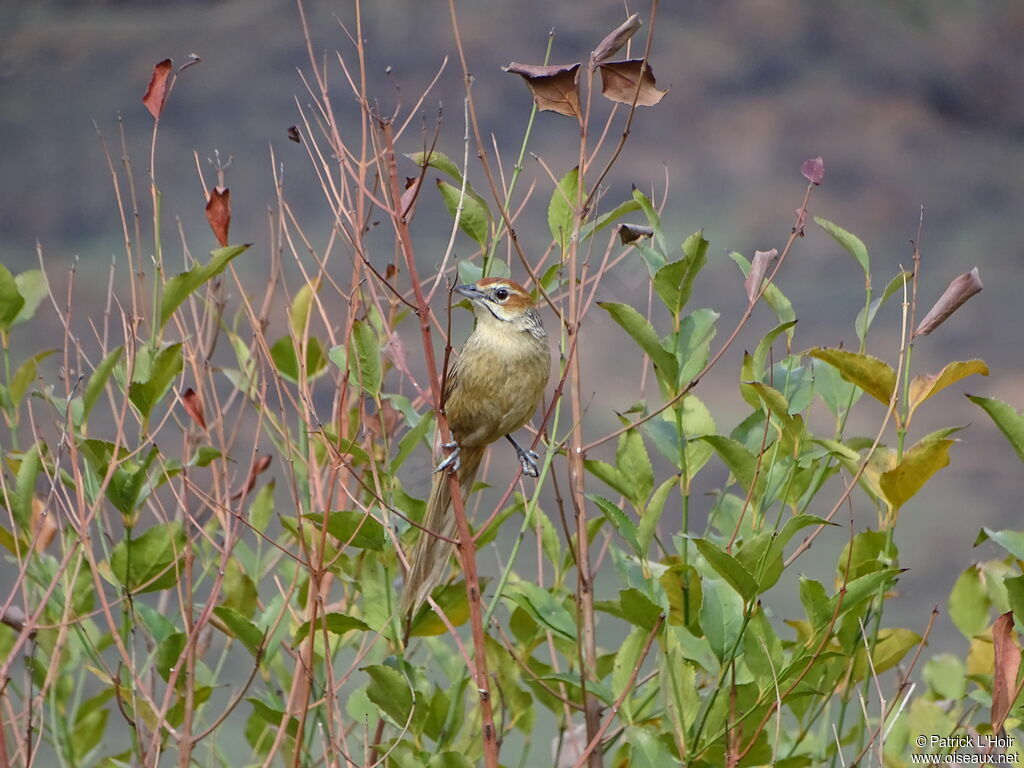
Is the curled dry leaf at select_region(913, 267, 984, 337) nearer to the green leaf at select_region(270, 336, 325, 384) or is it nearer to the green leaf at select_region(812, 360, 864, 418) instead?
the green leaf at select_region(812, 360, 864, 418)

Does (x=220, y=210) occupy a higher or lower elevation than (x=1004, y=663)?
higher

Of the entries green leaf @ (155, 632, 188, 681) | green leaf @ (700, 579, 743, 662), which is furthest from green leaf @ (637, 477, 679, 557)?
green leaf @ (155, 632, 188, 681)

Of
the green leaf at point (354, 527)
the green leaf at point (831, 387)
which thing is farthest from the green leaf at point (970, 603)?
the green leaf at point (354, 527)

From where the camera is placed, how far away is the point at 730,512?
58.9 inches

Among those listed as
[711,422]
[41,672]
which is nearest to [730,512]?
[711,422]

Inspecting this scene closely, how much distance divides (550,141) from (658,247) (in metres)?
1.65

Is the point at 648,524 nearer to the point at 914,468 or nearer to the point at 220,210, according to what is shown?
the point at 914,468

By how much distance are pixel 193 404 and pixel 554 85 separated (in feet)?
1.85

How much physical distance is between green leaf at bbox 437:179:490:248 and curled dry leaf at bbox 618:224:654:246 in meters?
0.21

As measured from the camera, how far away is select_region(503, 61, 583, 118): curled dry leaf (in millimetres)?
1150

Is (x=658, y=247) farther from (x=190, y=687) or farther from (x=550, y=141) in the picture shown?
(x=550, y=141)

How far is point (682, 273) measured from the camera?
1.27 meters

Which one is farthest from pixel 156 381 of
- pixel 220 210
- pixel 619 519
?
pixel 619 519

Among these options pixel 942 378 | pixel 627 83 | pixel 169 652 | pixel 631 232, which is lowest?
pixel 169 652
